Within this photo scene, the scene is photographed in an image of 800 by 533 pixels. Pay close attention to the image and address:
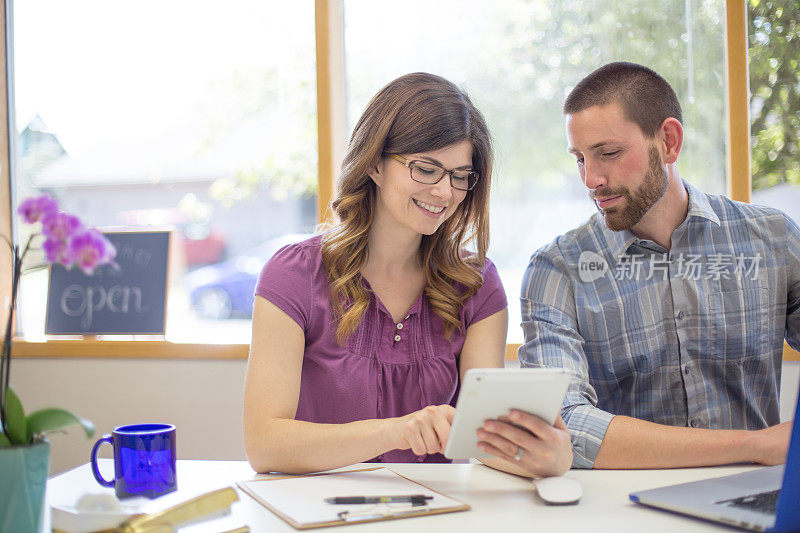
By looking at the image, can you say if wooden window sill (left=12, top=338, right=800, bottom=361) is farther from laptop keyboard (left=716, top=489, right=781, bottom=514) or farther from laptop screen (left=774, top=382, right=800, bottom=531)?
laptop screen (left=774, top=382, right=800, bottom=531)

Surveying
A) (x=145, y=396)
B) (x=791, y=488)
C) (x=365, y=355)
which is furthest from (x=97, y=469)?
(x=145, y=396)

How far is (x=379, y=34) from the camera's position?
9.02 ft

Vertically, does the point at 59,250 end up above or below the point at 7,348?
above

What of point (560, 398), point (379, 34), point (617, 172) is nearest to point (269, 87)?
point (379, 34)

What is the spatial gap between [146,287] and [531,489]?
2084 millimetres

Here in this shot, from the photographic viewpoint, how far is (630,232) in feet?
5.98

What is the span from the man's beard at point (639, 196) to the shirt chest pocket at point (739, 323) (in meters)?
0.27

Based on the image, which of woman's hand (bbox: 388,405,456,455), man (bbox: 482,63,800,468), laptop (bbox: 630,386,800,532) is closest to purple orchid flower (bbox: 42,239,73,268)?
woman's hand (bbox: 388,405,456,455)

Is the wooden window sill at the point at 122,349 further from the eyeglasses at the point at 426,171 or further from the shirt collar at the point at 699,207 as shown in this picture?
the shirt collar at the point at 699,207

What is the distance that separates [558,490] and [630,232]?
0.90 meters

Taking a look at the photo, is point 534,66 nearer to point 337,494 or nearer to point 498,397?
point 498,397

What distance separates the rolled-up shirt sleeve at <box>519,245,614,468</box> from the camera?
4.59ft

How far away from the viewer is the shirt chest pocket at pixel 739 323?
174cm

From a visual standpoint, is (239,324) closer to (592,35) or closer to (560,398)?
(592,35)
